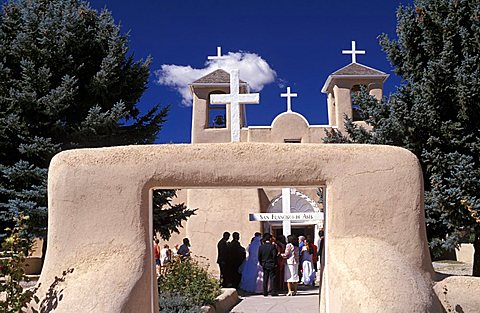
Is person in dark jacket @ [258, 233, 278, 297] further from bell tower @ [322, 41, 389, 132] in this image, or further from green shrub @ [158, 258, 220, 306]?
bell tower @ [322, 41, 389, 132]

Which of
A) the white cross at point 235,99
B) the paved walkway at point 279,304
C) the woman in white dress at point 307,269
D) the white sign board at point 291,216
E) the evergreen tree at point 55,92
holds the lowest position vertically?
the paved walkway at point 279,304

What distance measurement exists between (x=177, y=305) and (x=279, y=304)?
361 centimetres

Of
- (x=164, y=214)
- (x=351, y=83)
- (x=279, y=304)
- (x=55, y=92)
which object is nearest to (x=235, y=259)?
(x=164, y=214)

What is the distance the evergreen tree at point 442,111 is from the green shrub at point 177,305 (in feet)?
19.2

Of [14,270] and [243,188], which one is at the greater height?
[243,188]

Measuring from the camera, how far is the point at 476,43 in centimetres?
1251

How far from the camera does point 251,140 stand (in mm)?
21656

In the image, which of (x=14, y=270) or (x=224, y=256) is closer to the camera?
(x=14, y=270)

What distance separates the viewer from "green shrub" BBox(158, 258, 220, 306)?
10.4 metres

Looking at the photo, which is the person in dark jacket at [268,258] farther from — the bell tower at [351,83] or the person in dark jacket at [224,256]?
the bell tower at [351,83]

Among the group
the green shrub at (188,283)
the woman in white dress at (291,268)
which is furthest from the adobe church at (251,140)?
the green shrub at (188,283)

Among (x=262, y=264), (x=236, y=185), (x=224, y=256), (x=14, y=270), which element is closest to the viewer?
(x=14, y=270)

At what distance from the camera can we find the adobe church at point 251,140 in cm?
2044

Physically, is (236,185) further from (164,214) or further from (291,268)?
(164,214)
